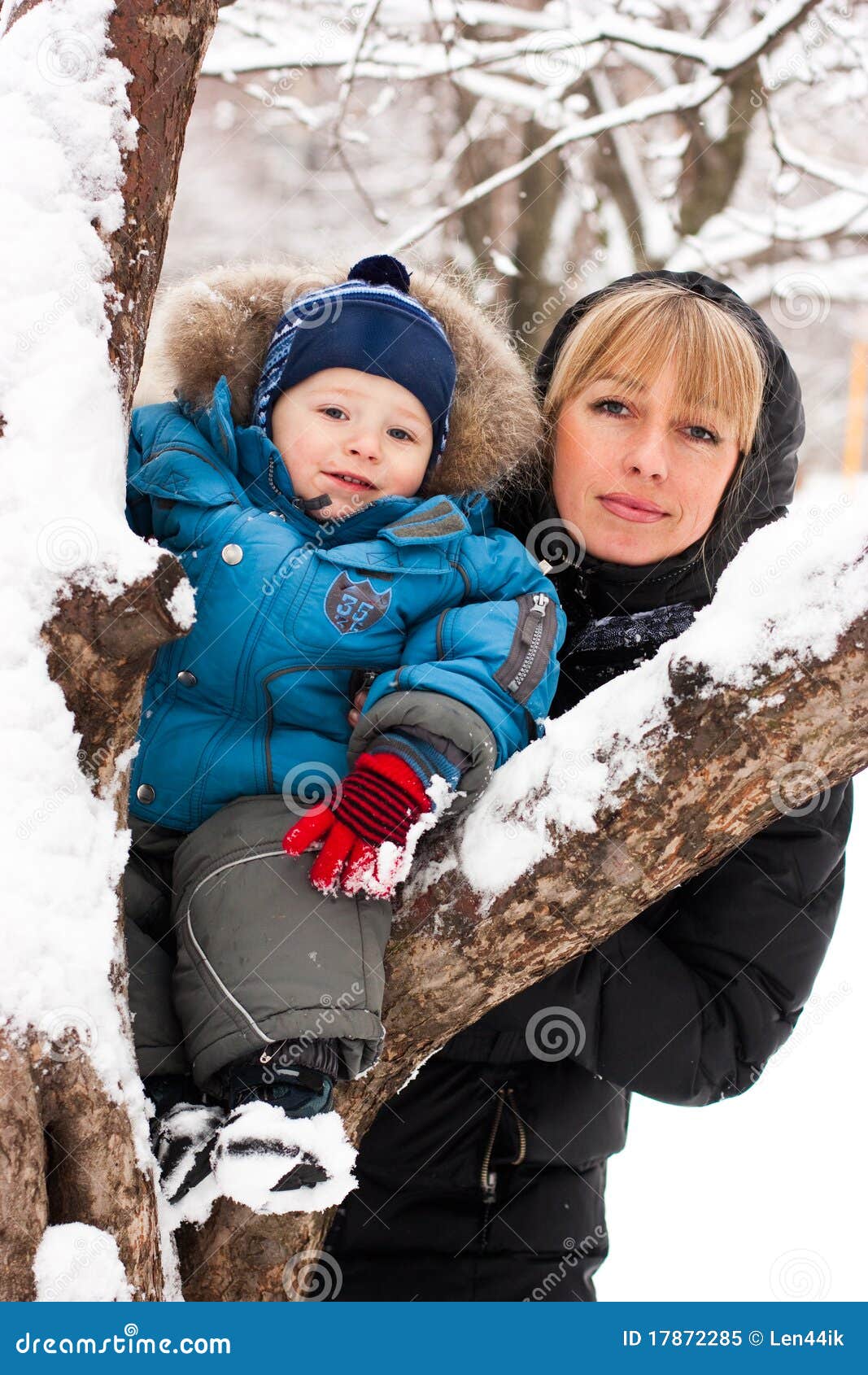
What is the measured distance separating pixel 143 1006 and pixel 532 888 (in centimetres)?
61

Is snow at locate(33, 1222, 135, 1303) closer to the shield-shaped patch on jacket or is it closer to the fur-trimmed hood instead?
the shield-shaped patch on jacket

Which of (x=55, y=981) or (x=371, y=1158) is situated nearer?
(x=55, y=981)

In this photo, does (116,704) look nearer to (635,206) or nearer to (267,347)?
(267,347)

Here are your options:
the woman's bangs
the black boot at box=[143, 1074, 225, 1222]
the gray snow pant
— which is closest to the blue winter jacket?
the gray snow pant

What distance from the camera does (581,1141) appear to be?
2.19 metres

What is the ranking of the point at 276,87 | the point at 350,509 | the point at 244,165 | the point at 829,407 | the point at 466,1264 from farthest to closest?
the point at 829,407
the point at 244,165
the point at 276,87
the point at 466,1264
the point at 350,509

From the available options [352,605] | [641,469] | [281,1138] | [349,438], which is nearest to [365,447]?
[349,438]

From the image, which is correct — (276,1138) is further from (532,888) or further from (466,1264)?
(466,1264)

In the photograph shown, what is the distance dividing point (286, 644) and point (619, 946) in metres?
0.83

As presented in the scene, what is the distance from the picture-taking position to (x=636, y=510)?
7.45 feet

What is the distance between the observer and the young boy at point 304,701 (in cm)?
159

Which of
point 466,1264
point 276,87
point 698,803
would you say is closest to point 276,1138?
point 698,803

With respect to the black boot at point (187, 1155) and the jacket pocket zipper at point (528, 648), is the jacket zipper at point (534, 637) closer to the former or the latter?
the jacket pocket zipper at point (528, 648)

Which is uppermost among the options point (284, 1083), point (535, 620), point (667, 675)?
point (535, 620)
